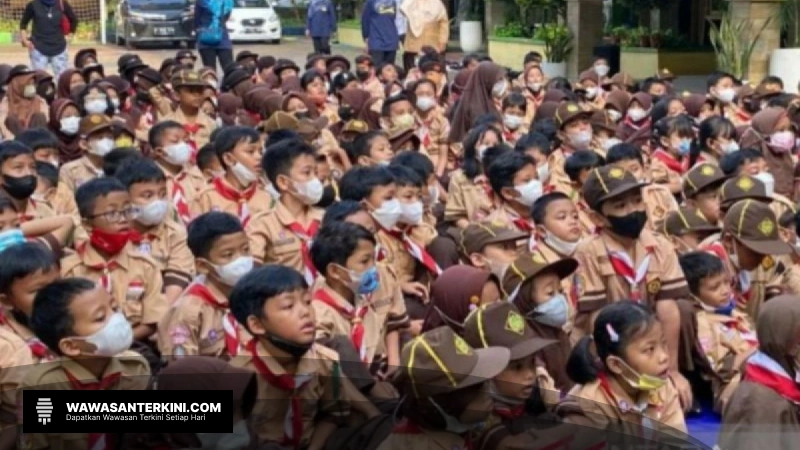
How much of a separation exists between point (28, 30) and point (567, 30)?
8.67 m

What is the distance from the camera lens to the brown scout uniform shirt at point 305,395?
11.1ft

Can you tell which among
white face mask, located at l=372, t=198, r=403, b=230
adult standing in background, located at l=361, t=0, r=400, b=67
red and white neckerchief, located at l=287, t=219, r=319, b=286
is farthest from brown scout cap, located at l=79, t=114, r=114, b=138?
adult standing in background, located at l=361, t=0, r=400, b=67

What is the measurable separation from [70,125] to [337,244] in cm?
480

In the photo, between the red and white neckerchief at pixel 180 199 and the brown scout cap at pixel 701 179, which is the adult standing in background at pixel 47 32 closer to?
the red and white neckerchief at pixel 180 199

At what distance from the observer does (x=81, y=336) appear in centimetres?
404

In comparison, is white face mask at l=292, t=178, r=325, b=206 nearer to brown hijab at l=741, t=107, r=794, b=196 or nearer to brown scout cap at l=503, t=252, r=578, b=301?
brown scout cap at l=503, t=252, r=578, b=301

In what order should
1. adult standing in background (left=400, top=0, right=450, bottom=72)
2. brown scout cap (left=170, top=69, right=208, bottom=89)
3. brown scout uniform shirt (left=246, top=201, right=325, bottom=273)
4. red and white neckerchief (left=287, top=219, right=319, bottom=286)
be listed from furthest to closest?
adult standing in background (left=400, top=0, right=450, bottom=72)
brown scout cap (left=170, top=69, right=208, bottom=89)
brown scout uniform shirt (left=246, top=201, right=325, bottom=273)
red and white neckerchief (left=287, top=219, right=319, bottom=286)

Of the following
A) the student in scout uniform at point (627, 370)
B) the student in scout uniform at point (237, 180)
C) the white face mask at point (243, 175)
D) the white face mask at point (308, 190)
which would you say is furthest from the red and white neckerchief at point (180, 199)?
the student in scout uniform at point (627, 370)

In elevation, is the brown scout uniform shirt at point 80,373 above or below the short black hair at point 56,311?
below

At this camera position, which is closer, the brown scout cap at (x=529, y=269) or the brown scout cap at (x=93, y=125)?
the brown scout cap at (x=529, y=269)

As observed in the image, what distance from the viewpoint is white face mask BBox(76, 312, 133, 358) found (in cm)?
403

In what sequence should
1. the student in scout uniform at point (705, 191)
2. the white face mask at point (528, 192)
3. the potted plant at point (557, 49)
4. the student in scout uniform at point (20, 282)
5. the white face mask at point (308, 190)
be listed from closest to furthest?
1. the student in scout uniform at point (20, 282)
2. the white face mask at point (308, 190)
3. the white face mask at point (528, 192)
4. the student in scout uniform at point (705, 191)
5. the potted plant at point (557, 49)

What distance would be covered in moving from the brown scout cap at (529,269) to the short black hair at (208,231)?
108 cm

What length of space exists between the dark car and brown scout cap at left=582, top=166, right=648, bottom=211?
21164mm
